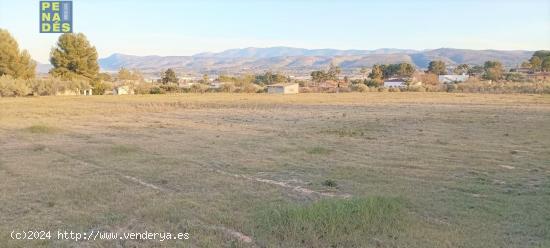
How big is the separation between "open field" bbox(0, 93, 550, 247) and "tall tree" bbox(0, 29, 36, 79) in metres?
34.5

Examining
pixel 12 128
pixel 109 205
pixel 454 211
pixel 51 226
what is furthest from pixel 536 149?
pixel 12 128

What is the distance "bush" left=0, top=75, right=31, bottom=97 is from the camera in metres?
36.9

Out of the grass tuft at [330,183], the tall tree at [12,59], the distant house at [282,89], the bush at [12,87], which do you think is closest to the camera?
the grass tuft at [330,183]

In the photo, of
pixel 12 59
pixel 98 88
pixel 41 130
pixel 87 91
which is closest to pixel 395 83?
pixel 98 88

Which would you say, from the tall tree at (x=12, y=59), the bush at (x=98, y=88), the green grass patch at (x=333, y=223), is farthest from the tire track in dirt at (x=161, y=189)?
the bush at (x=98, y=88)

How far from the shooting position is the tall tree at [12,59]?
4241cm

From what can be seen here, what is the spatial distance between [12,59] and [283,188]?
1744 inches

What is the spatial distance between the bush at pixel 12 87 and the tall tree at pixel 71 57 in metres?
8.94

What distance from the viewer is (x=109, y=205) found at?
5809mm

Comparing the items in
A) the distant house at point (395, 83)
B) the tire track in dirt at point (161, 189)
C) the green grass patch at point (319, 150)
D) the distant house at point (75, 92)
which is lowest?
the tire track in dirt at point (161, 189)

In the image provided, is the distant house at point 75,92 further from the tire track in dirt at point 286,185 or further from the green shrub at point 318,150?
the tire track in dirt at point 286,185

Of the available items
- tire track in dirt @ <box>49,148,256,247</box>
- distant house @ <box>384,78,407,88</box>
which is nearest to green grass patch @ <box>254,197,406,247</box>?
tire track in dirt @ <box>49,148,256,247</box>

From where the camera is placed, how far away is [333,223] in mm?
4852

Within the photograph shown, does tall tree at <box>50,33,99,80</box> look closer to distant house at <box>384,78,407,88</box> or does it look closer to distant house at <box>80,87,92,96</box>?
distant house at <box>80,87,92,96</box>
